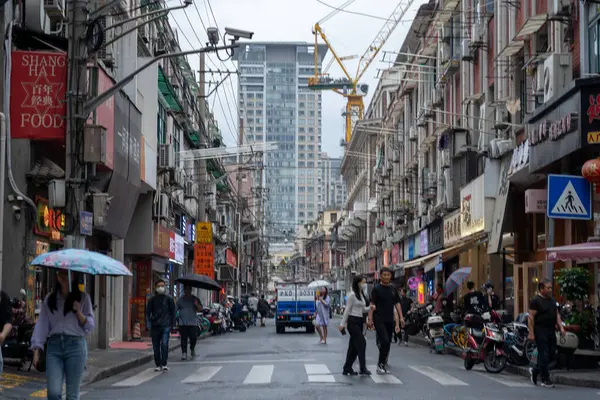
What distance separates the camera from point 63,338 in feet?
37.8

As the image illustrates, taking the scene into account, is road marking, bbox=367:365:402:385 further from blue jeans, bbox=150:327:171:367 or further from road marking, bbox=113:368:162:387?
blue jeans, bbox=150:327:171:367

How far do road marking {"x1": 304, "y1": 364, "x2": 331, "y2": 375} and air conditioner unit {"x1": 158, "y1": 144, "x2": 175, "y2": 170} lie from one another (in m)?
18.3

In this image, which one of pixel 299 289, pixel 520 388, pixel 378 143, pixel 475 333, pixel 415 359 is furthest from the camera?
pixel 378 143

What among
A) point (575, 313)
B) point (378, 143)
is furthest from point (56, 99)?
point (378, 143)

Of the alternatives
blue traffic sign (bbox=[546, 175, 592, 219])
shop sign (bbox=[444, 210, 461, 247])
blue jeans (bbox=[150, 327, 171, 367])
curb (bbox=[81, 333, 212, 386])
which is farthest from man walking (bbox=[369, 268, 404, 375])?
shop sign (bbox=[444, 210, 461, 247])

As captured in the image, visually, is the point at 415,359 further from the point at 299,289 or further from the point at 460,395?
the point at 299,289

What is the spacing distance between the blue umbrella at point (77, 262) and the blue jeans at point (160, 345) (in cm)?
784

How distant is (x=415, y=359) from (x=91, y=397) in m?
11.3

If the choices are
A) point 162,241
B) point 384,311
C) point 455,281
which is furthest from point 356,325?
point 162,241

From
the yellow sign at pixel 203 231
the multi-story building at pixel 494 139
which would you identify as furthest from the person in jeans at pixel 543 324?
the yellow sign at pixel 203 231

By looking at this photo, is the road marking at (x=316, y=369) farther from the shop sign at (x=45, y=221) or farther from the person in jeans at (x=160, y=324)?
the shop sign at (x=45, y=221)

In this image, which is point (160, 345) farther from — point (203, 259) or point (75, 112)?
point (203, 259)

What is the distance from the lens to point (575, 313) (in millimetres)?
20406

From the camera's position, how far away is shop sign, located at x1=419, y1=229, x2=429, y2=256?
51.8 meters
